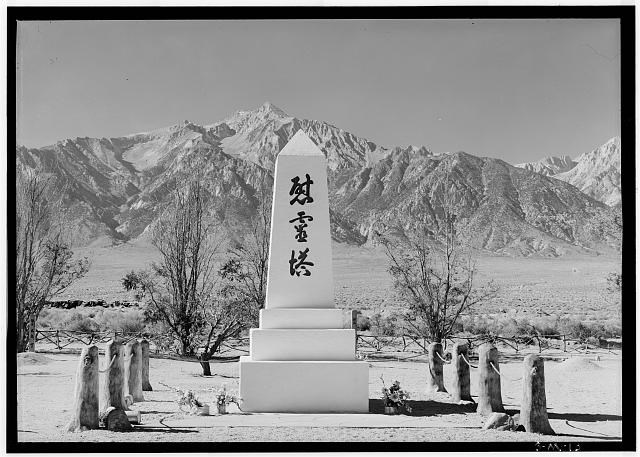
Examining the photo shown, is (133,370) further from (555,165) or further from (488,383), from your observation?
(555,165)

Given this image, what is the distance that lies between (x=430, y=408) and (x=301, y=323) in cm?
226

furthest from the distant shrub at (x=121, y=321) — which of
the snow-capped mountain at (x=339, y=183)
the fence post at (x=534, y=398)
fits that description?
the fence post at (x=534, y=398)

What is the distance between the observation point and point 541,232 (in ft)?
186

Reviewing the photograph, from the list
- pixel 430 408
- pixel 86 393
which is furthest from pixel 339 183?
pixel 86 393

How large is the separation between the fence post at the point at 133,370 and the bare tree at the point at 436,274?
1244cm

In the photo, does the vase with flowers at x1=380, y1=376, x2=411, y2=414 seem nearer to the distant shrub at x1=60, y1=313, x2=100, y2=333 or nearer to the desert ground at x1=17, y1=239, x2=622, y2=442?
the desert ground at x1=17, y1=239, x2=622, y2=442

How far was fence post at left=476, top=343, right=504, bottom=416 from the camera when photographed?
11.7 meters

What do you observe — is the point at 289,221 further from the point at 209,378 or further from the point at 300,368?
the point at 209,378

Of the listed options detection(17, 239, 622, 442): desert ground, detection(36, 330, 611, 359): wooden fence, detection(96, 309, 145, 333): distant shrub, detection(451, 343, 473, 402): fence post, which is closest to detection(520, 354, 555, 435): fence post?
detection(17, 239, 622, 442): desert ground

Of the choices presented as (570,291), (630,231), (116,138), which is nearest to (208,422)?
(630,231)

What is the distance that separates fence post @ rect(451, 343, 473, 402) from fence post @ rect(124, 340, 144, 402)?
4668 millimetres

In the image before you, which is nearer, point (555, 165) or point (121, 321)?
point (121, 321)

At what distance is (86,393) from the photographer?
10461mm

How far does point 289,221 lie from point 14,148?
3803mm
